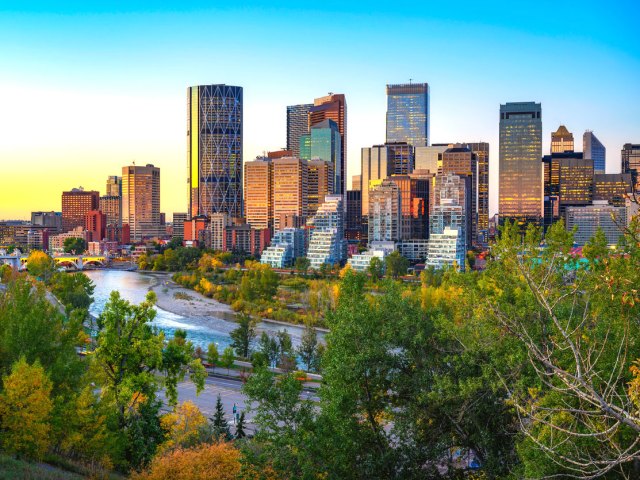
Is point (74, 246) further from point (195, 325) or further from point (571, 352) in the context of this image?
point (571, 352)

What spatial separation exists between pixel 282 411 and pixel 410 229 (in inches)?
3687

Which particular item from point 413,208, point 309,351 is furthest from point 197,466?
point 413,208

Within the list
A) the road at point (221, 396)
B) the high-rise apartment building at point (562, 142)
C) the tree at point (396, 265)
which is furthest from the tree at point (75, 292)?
the high-rise apartment building at point (562, 142)

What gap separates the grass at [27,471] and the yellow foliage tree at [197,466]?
1.16m

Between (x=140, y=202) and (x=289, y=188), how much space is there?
62.1 m

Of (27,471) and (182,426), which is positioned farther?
(182,426)

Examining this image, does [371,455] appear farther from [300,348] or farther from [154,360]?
[300,348]

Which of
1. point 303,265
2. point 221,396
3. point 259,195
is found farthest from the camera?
point 259,195

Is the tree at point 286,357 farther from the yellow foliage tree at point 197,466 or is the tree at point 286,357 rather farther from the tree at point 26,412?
the yellow foliage tree at point 197,466

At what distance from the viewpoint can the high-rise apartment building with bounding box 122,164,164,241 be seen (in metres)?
170

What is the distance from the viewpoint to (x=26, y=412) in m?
11.8

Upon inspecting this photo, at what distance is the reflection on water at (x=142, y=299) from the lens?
37.4m

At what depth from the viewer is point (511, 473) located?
30.0 ft

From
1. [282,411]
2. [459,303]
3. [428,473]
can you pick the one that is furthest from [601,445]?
[459,303]
